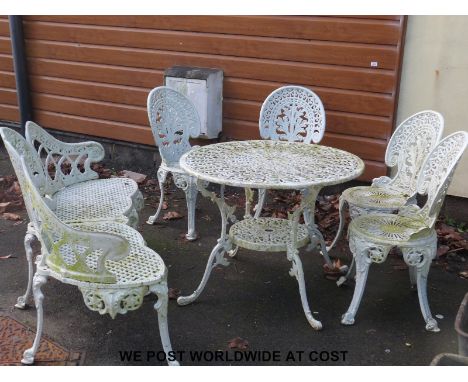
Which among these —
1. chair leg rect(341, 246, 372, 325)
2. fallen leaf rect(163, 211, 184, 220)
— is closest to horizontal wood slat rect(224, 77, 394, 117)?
fallen leaf rect(163, 211, 184, 220)

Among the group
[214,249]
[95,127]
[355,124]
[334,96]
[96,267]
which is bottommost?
[214,249]

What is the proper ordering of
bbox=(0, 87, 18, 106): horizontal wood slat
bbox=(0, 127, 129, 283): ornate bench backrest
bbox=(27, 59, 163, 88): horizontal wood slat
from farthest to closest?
1. bbox=(0, 87, 18, 106): horizontal wood slat
2. bbox=(27, 59, 163, 88): horizontal wood slat
3. bbox=(0, 127, 129, 283): ornate bench backrest

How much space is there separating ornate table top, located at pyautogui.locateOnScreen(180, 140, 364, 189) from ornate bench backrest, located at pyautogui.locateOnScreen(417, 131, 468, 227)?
1.35 ft

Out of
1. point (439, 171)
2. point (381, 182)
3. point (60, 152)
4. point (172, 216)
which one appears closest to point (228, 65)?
point (172, 216)

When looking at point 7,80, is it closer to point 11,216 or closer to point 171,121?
point 11,216

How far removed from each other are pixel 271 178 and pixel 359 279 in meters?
0.84

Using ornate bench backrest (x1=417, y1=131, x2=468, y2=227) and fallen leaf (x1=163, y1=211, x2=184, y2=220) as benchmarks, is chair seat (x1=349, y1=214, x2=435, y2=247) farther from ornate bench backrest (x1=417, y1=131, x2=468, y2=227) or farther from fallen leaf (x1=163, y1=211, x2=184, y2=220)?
fallen leaf (x1=163, y1=211, x2=184, y2=220)

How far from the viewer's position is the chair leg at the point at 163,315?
3078mm

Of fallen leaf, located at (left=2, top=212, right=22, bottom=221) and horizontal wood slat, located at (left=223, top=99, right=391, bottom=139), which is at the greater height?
horizontal wood slat, located at (left=223, top=99, right=391, bottom=139)

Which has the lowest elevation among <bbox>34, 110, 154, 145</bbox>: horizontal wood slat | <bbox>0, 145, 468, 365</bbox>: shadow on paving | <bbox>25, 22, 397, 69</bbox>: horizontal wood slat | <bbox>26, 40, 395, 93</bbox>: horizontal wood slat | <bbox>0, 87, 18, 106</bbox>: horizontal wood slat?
<bbox>0, 145, 468, 365</bbox>: shadow on paving

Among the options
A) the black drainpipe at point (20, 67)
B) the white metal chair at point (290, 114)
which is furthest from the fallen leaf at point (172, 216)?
the black drainpipe at point (20, 67)

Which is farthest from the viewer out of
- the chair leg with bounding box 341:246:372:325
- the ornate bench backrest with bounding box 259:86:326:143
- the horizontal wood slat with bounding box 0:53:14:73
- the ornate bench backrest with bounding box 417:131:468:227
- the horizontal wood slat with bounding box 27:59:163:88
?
the horizontal wood slat with bounding box 0:53:14:73

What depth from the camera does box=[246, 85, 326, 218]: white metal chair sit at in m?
5.04

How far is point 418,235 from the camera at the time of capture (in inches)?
140
